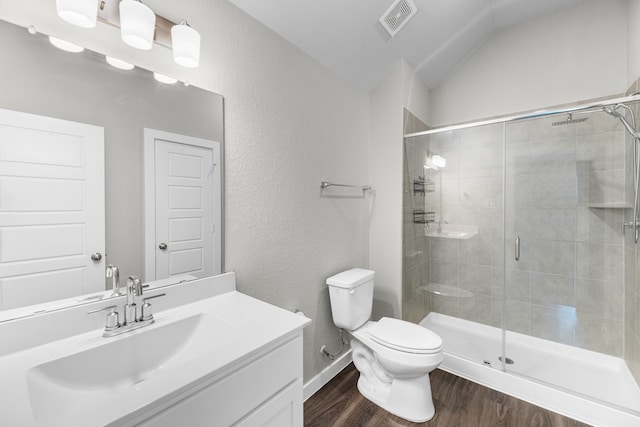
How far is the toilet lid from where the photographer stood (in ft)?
5.31

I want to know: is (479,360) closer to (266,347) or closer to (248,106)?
(266,347)

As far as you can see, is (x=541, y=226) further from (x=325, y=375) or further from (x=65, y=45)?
(x=65, y=45)

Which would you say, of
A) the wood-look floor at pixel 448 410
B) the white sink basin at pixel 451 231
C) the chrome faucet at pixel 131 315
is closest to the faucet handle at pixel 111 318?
the chrome faucet at pixel 131 315

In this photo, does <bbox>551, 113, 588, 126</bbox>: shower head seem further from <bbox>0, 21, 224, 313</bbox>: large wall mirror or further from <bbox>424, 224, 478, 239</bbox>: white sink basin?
<bbox>0, 21, 224, 313</bbox>: large wall mirror

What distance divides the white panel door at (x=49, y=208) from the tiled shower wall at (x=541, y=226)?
81.7 inches

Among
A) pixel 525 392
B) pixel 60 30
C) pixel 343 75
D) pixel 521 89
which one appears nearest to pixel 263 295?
pixel 60 30

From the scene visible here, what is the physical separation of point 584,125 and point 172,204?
9.03 ft

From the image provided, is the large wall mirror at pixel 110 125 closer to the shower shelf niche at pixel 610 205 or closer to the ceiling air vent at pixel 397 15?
the ceiling air vent at pixel 397 15

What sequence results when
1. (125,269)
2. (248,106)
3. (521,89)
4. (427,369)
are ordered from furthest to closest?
(521,89), (427,369), (248,106), (125,269)

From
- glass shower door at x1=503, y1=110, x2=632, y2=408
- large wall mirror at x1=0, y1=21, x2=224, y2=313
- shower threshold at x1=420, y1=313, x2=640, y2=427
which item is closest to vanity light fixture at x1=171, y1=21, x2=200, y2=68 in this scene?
large wall mirror at x1=0, y1=21, x2=224, y2=313

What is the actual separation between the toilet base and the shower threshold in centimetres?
59

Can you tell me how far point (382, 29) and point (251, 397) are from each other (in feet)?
7.33

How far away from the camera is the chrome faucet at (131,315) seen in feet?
3.12

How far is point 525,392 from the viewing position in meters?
1.84
